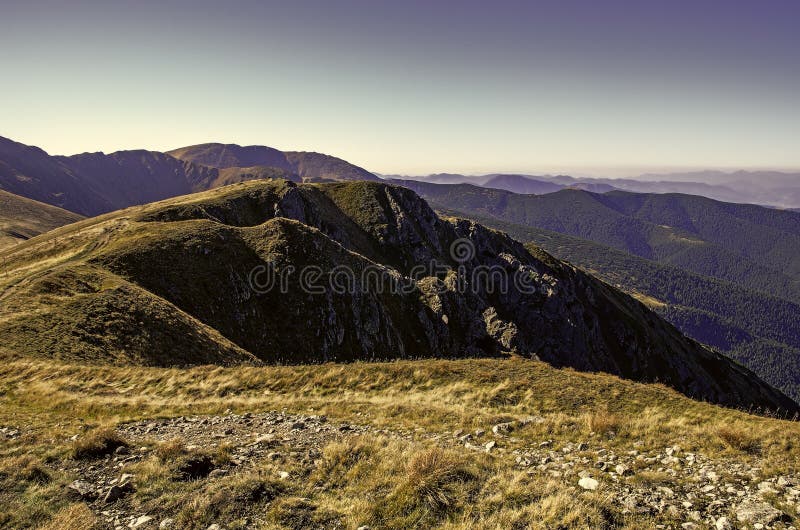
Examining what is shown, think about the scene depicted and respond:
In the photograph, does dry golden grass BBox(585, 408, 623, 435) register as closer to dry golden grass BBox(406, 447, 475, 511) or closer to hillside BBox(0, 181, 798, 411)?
dry golden grass BBox(406, 447, 475, 511)

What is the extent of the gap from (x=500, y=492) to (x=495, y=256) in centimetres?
11597

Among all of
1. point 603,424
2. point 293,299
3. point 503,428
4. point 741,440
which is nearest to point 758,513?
point 741,440

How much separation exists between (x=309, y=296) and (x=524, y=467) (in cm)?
4441

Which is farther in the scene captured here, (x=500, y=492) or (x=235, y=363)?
(x=235, y=363)

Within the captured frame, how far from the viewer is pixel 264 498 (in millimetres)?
10492

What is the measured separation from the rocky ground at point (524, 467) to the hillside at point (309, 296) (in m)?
16.2

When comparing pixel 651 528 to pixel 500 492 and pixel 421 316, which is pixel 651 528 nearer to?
pixel 500 492

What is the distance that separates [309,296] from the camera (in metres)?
53.8

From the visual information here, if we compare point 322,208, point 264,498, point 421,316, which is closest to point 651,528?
point 264,498

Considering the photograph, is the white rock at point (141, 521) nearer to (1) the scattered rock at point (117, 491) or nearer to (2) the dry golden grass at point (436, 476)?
(1) the scattered rock at point (117, 491)

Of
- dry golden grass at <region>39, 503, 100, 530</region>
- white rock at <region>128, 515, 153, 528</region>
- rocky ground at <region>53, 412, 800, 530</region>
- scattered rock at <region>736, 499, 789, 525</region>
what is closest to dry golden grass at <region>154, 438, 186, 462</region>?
rocky ground at <region>53, 412, 800, 530</region>

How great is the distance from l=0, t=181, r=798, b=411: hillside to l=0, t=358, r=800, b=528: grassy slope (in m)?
6.91

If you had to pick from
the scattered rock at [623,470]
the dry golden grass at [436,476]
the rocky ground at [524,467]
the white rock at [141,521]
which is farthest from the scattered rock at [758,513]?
the white rock at [141,521]

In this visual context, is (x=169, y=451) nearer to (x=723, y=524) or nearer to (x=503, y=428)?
(x=503, y=428)
